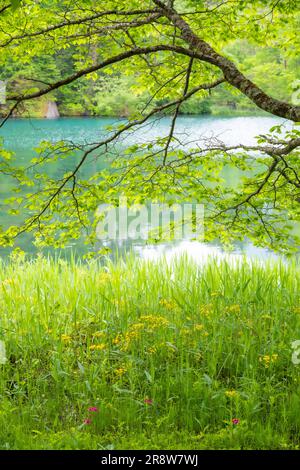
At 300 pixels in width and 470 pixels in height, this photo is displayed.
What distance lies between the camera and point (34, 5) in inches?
217

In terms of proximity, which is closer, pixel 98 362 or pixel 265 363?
pixel 265 363

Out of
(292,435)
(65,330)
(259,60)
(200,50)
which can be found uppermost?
(259,60)

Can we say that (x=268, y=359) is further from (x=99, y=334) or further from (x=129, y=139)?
(x=129, y=139)

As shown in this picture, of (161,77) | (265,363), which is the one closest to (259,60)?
(161,77)

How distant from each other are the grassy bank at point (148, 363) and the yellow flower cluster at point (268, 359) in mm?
14

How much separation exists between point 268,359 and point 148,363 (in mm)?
973

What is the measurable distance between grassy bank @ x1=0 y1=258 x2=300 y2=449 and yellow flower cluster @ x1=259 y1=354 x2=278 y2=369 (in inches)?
0.5

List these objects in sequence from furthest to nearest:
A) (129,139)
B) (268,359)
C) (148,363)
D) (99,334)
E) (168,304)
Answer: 1. (129,139)
2. (168,304)
3. (99,334)
4. (148,363)
5. (268,359)

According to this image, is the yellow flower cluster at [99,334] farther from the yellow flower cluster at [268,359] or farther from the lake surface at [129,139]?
the lake surface at [129,139]

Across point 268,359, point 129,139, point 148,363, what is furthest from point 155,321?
point 129,139

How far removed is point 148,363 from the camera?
14.6 feet
